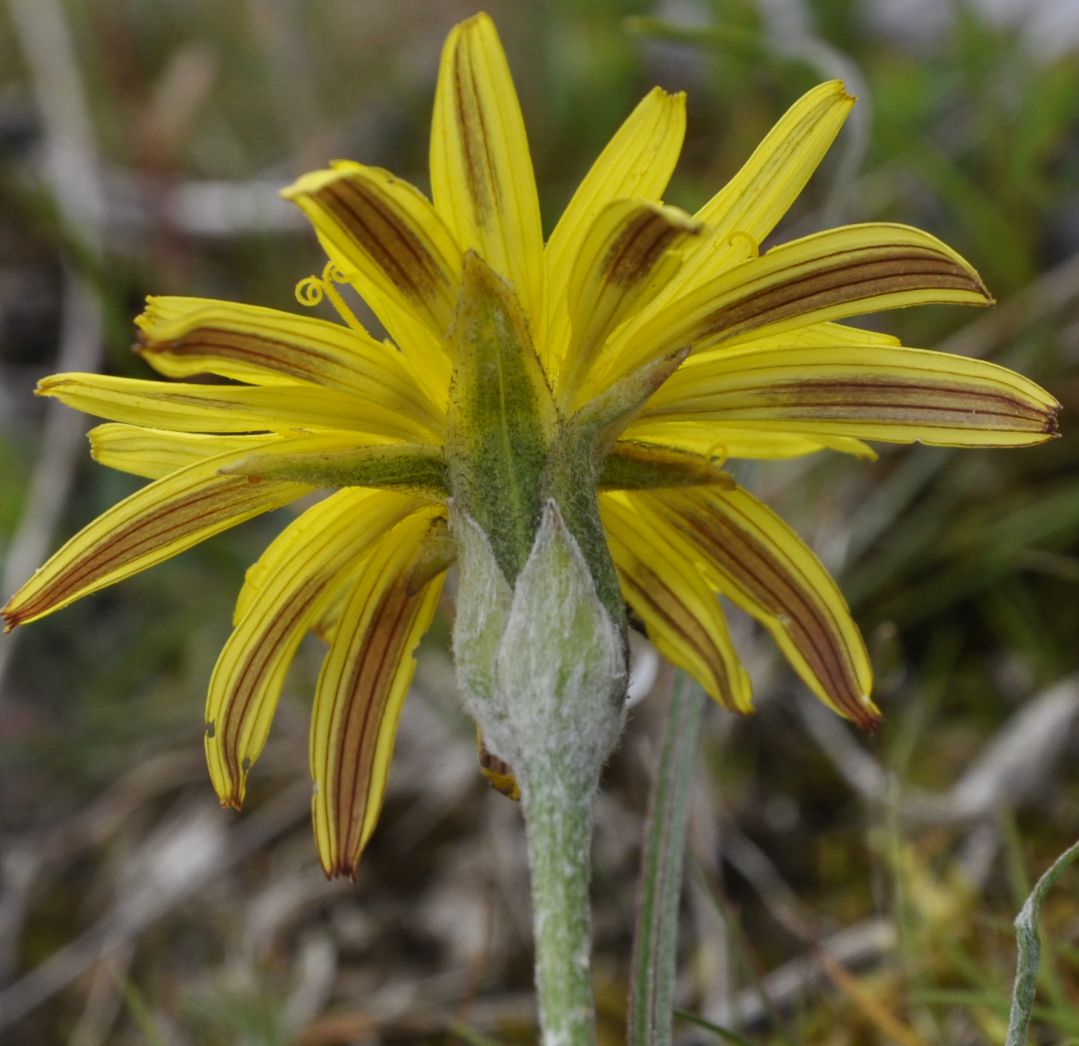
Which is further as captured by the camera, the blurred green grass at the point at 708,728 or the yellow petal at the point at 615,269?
the blurred green grass at the point at 708,728

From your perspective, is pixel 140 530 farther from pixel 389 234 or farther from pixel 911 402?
pixel 911 402

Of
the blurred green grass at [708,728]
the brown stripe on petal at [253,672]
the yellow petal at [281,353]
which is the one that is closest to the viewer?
the yellow petal at [281,353]

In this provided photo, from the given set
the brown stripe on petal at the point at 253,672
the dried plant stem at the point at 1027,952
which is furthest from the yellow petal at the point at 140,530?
the dried plant stem at the point at 1027,952

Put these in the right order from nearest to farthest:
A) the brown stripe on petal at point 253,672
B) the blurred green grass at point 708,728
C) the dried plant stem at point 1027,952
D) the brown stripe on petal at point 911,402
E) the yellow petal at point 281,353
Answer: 1. the dried plant stem at point 1027,952
2. the yellow petal at point 281,353
3. the brown stripe on petal at point 911,402
4. the brown stripe on petal at point 253,672
5. the blurred green grass at point 708,728

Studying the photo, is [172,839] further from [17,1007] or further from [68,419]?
[68,419]

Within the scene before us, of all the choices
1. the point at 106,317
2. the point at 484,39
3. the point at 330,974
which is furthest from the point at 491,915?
the point at 106,317

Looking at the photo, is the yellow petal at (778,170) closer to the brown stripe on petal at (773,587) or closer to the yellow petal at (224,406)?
the brown stripe on petal at (773,587)
